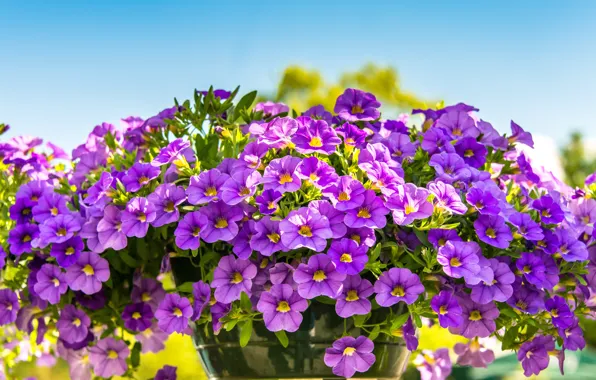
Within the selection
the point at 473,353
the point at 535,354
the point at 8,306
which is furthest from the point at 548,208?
the point at 8,306

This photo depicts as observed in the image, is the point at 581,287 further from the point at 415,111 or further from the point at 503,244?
the point at 415,111

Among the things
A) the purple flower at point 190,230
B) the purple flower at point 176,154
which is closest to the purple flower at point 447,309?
the purple flower at point 190,230

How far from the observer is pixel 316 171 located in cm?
130

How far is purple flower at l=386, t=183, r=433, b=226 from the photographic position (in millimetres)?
1265

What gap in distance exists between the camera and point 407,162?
4.84ft

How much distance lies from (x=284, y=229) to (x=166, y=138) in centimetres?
54

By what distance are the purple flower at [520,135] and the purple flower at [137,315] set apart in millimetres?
870

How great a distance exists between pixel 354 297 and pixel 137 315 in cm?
52

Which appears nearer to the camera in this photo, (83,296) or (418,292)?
(418,292)

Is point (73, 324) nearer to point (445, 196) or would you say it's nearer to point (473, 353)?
point (445, 196)

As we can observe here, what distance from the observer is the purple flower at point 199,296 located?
1390 millimetres

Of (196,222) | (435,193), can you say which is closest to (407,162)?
(435,193)

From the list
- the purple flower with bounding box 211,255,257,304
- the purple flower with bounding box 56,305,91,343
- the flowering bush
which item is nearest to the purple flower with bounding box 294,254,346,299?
the flowering bush

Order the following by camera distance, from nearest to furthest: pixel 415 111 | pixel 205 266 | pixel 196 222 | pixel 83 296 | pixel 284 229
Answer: pixel 284 229
pixel 196 222
pixel 205 266
pixel 83 296
pixel 415 111
